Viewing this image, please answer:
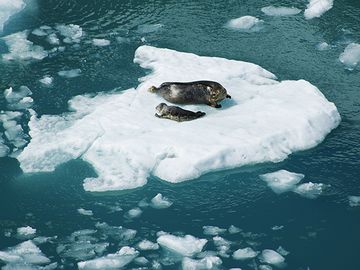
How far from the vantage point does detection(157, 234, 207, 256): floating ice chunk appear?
21.1 ft

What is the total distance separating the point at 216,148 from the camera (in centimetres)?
761

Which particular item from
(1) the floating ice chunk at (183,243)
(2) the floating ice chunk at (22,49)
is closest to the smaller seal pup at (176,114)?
(1) the floating ice chunk at (183,243)

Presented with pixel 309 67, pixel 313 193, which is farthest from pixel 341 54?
pixel 313 193

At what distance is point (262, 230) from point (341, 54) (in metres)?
4.13

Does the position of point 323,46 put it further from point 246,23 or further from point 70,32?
point 70,32

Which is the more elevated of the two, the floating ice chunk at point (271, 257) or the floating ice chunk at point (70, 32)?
the floating ice chunk at point (70, 32)

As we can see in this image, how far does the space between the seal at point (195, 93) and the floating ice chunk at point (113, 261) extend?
2.68 m

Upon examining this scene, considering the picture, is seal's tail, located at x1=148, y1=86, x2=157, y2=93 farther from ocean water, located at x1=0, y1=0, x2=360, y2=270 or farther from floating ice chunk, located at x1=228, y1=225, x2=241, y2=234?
floating ice chunk, located at x1=228, y1=225, x2=241, y2=234

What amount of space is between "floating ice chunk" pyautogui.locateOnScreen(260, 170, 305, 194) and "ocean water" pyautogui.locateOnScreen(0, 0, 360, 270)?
2.9 inches

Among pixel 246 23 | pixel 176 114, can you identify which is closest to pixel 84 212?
pixel 176 114

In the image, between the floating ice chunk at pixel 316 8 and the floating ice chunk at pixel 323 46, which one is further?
the floating ice chunk at pixel 316 8

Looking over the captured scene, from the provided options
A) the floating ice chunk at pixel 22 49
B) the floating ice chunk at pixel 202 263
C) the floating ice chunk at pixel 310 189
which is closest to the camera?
the floating ice chunk at pixel 202 263

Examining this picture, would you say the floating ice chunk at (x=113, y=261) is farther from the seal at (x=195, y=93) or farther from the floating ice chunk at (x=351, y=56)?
the floating ice chunk at (x=351, y=56)

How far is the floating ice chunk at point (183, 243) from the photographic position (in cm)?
642
